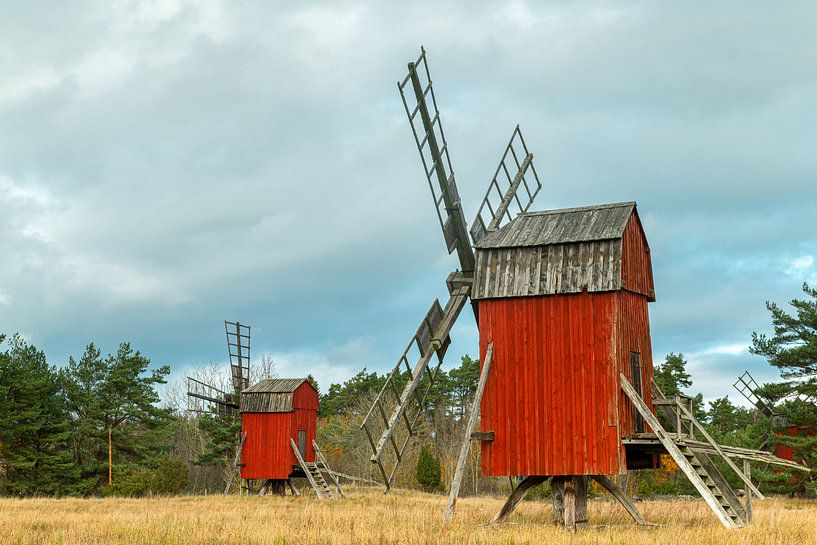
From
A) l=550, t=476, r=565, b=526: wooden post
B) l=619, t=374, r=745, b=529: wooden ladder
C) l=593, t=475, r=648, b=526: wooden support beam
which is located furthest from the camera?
l=593, t=475, r=648, b=526: wooden support beam

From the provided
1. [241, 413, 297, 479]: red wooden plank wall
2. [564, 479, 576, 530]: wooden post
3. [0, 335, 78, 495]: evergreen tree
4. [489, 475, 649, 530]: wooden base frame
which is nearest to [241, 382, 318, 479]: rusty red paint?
[241, 413, 297, 479]: red wooden plank wall

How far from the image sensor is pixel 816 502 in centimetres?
3938

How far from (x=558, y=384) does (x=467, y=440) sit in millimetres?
2481

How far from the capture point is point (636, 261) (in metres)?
22.5

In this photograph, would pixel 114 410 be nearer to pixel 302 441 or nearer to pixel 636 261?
pixel 302 441

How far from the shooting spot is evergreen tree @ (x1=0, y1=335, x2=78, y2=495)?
44.3 metres

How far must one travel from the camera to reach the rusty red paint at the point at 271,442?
4172cm

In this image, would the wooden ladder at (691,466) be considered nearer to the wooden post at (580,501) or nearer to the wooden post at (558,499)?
the wooden post at (580,501)

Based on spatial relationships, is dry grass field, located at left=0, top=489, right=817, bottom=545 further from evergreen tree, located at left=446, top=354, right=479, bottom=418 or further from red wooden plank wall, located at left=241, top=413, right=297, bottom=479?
evergreen tree, located at left=446, top=354, right=479, bottom=418

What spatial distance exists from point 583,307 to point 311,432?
2507 centimetres

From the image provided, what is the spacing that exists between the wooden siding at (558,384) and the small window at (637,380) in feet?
1.02

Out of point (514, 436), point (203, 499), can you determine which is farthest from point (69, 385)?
point (514, 436)

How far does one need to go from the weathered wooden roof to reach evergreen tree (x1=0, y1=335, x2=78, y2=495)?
33.9 ft

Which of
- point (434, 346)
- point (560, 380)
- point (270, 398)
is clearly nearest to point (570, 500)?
point (560, 380)
